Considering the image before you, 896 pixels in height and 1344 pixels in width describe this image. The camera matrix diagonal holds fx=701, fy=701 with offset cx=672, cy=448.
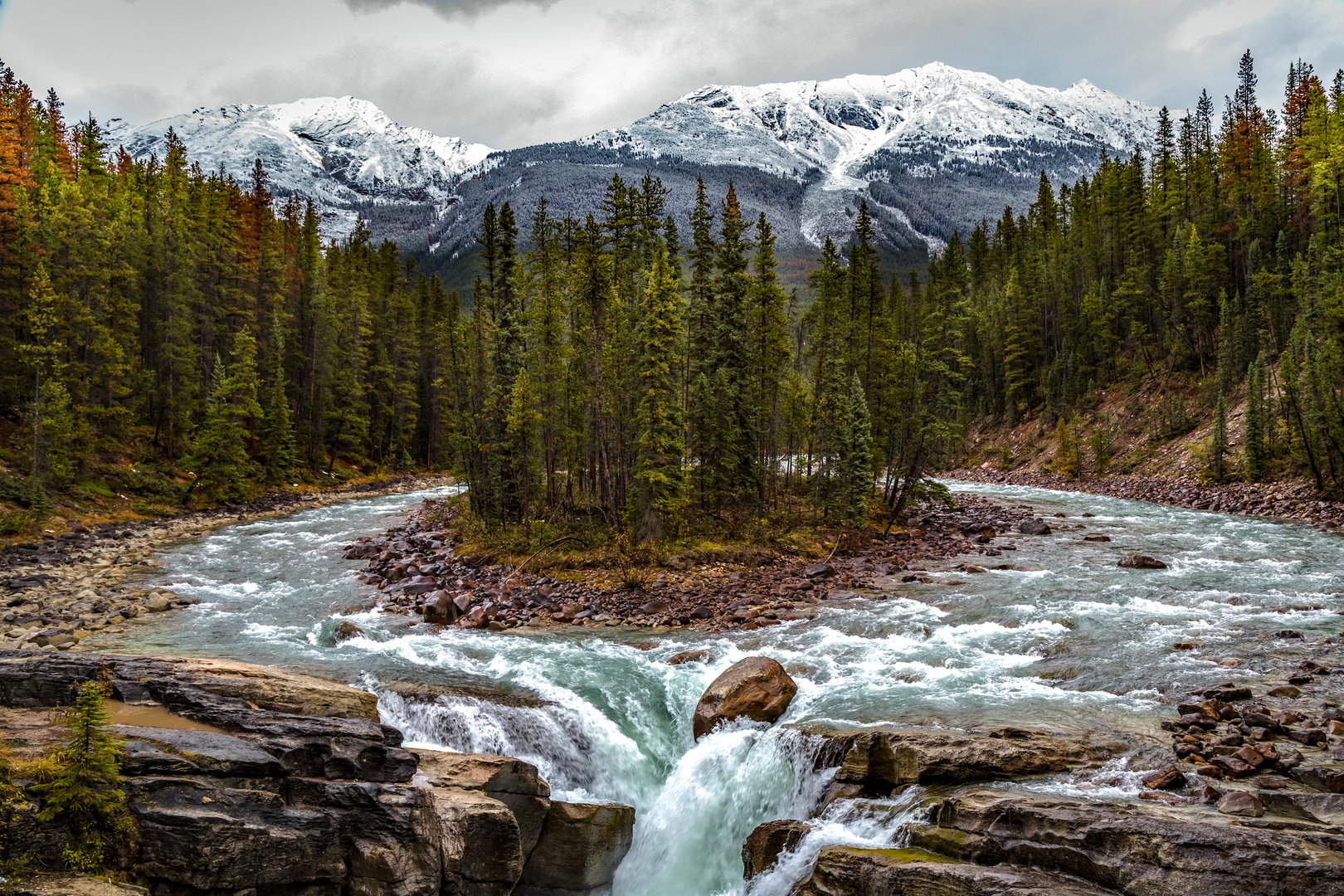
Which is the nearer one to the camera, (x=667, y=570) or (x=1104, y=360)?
(x=667, y=570)

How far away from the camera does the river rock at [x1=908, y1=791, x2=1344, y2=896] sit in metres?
6.77

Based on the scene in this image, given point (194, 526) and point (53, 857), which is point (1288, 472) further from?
point (194, 526)

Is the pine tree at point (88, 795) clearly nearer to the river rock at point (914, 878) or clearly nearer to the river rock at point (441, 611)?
the river rock at point (914, 878)

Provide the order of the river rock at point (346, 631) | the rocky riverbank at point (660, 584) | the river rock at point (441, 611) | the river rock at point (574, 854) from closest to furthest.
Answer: the river rock at point (574, 854), the river rock at point (346, 631), the river rock at point (441, 611), the rocky riverbank at point (660, 584)

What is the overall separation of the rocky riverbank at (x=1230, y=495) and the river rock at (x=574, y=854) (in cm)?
3370

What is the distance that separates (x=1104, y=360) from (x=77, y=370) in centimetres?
7840

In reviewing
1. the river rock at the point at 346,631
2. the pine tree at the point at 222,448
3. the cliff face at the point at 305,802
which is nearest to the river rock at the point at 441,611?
the river rock at the point at 346,631

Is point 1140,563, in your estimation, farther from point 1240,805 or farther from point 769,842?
point 769,842

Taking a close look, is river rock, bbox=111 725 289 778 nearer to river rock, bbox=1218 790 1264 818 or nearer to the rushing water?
the rushing water

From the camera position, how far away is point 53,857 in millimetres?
6750

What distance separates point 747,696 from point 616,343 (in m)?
17.7

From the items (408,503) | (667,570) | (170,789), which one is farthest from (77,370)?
(170,789)

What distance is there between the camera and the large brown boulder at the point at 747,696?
1358 centimetres

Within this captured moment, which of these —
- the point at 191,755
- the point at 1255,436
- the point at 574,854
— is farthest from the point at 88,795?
the point at 1255,436
